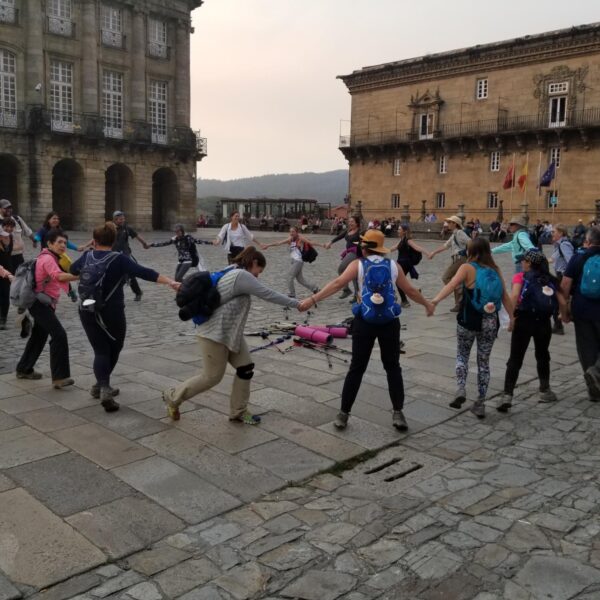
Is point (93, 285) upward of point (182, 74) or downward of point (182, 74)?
downward

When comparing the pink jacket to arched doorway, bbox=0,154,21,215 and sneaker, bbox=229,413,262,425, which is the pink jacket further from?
arched doorway, bbox=0,154,21,215

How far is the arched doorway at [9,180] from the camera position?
37737mm

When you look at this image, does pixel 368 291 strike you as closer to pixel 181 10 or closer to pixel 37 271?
pixel 37 271

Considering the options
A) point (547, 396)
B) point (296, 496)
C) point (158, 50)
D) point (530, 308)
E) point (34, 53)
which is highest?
point (158, 50)

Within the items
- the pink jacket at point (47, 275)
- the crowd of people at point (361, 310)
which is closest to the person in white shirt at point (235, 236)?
the crowd of people at point (361, 310)

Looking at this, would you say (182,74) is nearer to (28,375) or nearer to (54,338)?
(28,375)

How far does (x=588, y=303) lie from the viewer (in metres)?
6.75

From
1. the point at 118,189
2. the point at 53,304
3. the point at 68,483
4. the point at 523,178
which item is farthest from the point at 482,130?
the point at 68,483

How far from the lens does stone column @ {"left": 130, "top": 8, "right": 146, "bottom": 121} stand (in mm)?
40312

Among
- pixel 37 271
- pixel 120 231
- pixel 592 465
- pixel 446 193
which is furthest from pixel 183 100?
pixel 592 465

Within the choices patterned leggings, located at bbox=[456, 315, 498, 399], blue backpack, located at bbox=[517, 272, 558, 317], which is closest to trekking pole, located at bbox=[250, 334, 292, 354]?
patterned leggings, located at bbox=[456, 315, 498, 399]

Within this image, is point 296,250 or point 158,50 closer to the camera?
point 296,250

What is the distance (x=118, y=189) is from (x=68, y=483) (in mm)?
40206

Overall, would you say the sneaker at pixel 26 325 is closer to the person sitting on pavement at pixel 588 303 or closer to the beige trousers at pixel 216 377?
the beige trousers at pixel 216 377
